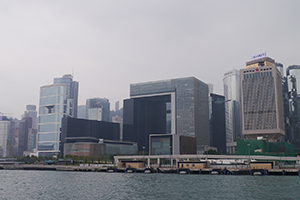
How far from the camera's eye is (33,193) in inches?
3620

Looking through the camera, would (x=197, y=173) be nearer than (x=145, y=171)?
Yes

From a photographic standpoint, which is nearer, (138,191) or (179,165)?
(138,191)

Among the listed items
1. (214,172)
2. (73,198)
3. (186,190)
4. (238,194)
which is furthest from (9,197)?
(214,172)

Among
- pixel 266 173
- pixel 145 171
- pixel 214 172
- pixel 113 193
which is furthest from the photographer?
pixel 145 171

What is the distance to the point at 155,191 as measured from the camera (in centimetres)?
9431

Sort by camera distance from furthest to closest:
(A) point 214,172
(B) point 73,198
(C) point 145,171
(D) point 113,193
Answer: (C) point 145,171, (A) point 214,172, (D) point 113,193, (B) point 73,198

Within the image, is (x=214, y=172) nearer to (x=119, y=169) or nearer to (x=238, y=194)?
(x=119, y=169)

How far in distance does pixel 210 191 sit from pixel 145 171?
91.0 m

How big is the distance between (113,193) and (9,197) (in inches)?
988

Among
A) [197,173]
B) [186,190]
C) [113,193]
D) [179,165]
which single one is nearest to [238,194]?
[186,190]

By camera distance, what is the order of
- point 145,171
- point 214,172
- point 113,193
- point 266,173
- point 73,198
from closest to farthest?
point 73,198 < point 113,193 < point 266,173 < point 214,172 < point 145,171

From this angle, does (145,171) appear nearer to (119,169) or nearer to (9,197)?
(119,169)

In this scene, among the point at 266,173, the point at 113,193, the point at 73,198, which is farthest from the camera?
the point at 266,173

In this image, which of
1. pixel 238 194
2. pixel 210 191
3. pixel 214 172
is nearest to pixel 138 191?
pixel 210 191
